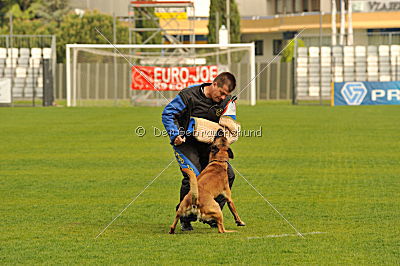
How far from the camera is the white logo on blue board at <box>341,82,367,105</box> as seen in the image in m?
40.3

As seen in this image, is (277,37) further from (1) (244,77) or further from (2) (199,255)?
(2) (199,255)

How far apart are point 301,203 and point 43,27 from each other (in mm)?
70924

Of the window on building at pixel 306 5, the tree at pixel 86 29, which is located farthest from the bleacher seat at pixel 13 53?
the window on building at pixel 306 5

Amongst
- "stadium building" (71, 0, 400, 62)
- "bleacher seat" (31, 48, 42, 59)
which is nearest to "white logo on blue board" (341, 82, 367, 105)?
"bleacher seat" (31, 48, 42, 59)

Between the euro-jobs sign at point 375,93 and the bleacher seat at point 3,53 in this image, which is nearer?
the euro-jobs sign at point 375,93

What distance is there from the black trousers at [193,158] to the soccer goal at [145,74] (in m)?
31.7

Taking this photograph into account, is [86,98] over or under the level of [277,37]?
under

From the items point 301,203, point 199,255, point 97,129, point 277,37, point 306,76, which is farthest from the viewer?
point 277,37

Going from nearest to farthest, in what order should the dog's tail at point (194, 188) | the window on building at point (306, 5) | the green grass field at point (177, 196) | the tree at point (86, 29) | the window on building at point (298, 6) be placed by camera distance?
the green grass field at point (177, 196) → the dog's tail at point (194, 188) → the tree at point (86, 29) → the window on building at point (306, 5) → the window on building at point (298, 6)

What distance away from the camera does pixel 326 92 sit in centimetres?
4531

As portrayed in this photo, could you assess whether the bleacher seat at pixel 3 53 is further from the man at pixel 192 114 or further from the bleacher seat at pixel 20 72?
the man at pixel 192 114

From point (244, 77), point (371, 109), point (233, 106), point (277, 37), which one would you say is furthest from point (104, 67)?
point (233, 106)

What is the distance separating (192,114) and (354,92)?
3273 cm

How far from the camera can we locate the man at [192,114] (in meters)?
8.37
